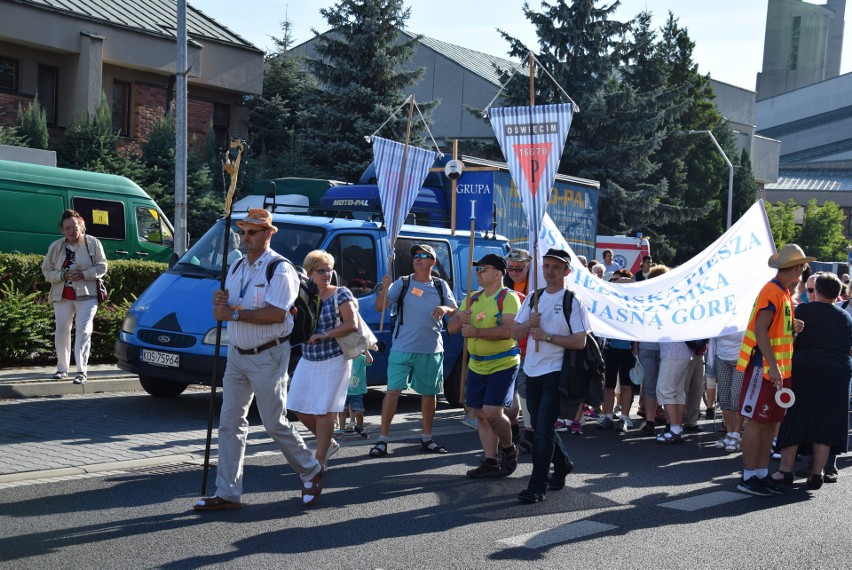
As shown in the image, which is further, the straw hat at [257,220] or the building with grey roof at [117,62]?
the building with grey roof at [117,62]

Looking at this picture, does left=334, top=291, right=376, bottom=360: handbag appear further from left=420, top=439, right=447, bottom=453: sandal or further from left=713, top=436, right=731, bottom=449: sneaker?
left=713, top=436, right=731, bottom=449: sneaker

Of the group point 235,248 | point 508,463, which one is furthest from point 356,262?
point 508,463

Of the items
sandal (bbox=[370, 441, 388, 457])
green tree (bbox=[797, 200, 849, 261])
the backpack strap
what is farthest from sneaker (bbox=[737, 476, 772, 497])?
green tree (bbox=[797, 200, 849, 261])

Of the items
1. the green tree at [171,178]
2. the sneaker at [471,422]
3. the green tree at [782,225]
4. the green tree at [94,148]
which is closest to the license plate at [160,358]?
the sneaker at [471,422]

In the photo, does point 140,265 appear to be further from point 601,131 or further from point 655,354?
point 601,131

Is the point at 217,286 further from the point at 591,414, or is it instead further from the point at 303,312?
the point at 591,414

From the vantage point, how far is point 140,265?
14266mm

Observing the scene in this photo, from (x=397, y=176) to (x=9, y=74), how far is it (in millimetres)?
19495

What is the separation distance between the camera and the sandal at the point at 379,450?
29.7 ft

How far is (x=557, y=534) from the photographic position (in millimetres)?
6664

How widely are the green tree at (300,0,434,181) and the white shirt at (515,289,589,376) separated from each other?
82.7ft

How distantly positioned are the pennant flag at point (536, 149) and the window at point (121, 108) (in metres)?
22.1

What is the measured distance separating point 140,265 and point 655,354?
701cm

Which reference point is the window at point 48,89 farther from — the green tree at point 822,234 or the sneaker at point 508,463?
the green tree at point 822,234
